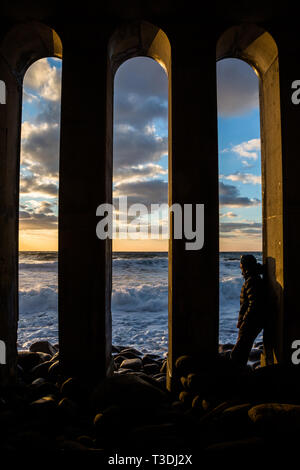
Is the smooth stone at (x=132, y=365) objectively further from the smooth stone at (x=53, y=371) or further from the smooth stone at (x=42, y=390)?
the smooth stone at (x=42, y=390)

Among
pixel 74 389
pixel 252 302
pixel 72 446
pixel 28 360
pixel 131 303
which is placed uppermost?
pixel 252 302

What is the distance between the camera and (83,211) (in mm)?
Answer: 3445

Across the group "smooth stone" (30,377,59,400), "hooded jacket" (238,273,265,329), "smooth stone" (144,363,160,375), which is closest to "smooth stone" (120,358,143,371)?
"smooth stone" (144,363,160,375)

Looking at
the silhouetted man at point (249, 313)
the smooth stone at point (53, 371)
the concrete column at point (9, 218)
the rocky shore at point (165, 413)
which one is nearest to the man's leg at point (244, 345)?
the silhouetted man at point (249, 313)

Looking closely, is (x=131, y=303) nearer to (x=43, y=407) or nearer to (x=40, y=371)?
(x=40, y=371)

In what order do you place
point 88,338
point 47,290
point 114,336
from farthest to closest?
1. point 47,290
2. point 114,336
3. point 88,338

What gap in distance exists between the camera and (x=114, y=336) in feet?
26.5

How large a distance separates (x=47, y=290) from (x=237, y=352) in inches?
611

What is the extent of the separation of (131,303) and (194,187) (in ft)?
42.4

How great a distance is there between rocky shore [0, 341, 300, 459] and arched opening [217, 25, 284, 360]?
2.90ft

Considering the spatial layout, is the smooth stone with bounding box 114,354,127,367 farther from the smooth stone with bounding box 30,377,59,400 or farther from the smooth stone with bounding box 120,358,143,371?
the smooth stone with bounding box 30,377,59,400

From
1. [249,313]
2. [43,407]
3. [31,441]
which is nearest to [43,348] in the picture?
[43,407]
